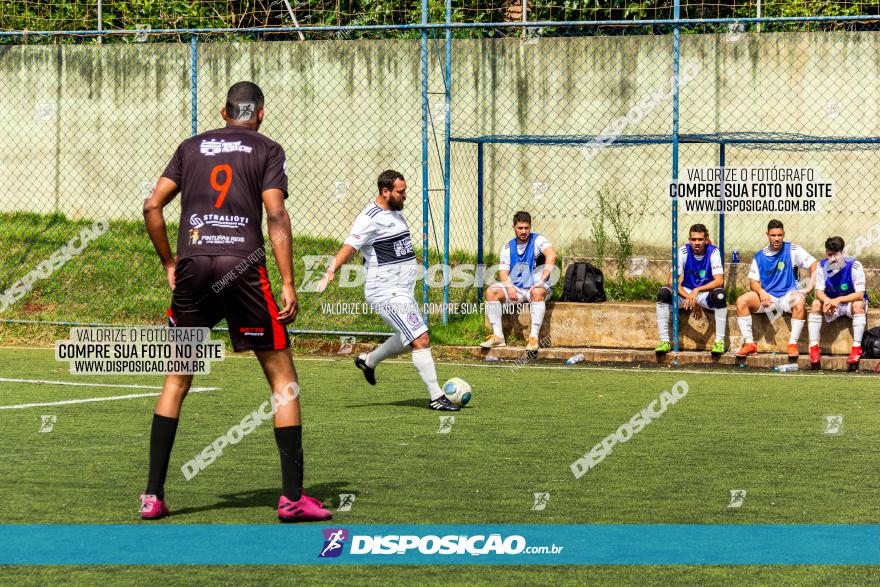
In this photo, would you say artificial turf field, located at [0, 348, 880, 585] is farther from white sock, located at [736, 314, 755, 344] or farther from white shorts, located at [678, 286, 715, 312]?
white shorts, located at [678, 286, 715, 312]

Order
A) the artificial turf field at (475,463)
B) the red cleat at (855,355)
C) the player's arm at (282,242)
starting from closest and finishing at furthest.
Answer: the artificial turf field at (475,463)
the player's arm at (282,242)
the red cleat at (855,355)

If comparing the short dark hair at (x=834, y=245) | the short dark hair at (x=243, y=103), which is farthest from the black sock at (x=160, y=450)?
the short dark hair at (x=834, y=245)

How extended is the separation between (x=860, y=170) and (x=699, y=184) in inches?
78.7

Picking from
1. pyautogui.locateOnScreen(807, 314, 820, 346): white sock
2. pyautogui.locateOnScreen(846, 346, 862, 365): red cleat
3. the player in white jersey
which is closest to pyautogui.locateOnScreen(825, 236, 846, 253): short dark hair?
pyautogui.locateOnScreen(807, 314, 820, 346): white sock

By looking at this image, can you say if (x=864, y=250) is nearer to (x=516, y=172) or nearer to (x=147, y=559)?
(x=516, y=172)

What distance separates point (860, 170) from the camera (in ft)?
55.2

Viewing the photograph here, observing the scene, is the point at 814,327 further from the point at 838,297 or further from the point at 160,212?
the point at 160,212

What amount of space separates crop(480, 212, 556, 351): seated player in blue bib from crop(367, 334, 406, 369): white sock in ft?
11.4

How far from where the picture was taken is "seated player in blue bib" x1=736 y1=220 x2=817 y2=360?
14.2m

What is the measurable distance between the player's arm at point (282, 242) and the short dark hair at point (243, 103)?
466 mm

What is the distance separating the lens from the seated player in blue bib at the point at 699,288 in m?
14.3

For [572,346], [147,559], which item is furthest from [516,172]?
[147,559]

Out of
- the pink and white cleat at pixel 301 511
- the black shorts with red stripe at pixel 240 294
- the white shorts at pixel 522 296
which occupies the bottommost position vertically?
the pink and white cleat at pixel 301 511

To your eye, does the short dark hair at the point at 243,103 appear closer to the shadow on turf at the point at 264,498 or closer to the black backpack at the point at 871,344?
the shadow on turf at the point at 264,498
